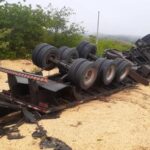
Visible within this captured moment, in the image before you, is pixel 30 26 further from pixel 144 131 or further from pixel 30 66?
pixel 144 131

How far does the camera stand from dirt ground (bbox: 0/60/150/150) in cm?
752

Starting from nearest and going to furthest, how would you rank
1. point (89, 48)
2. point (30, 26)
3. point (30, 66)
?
point (89, 48), point (30, 66), point (30, 26)

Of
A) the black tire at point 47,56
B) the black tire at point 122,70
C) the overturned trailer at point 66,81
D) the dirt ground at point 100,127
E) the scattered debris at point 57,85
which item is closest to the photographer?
the dirt ground at point 100,127

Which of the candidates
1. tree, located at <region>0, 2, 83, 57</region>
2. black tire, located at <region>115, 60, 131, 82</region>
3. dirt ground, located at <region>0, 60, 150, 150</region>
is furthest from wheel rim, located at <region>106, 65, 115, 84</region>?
tree, located at <region>0, 2, 83, 57</region>

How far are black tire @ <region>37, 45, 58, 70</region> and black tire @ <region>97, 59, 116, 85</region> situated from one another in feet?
4.27

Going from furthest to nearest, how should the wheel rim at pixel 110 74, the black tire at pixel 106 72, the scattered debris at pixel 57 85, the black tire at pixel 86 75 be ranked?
the wheel rim at pixel 110 74
the black tire at pixel 106 72
the black tire at pixel 86 75
the scattered debris at pixel 57 85

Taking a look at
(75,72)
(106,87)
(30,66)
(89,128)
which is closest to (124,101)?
(106,87)

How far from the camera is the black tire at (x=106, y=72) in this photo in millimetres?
10578

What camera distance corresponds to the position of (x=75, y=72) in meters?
9.82

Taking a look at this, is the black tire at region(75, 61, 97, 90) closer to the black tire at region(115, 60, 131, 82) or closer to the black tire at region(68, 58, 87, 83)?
the black tire at region(68, 58, 87, 83)

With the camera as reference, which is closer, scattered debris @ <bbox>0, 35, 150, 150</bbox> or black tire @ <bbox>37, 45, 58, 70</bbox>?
scattered debris @ <bbox>0, 35, 150, 150</bbox>

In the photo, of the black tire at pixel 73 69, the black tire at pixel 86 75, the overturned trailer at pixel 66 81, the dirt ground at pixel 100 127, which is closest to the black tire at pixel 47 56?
the overturned trailer at pixel 66 81

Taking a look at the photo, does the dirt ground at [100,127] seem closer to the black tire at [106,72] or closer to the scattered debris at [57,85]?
the scattered debris at [57,85]

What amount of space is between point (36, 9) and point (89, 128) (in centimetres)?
1072
